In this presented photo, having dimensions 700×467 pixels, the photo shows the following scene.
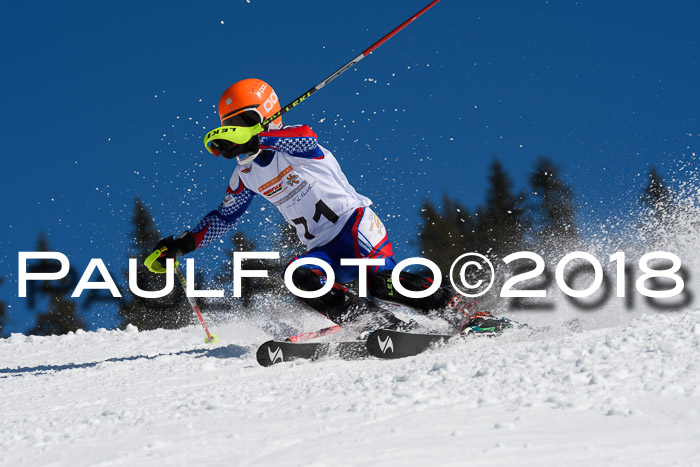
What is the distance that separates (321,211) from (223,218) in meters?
1.05

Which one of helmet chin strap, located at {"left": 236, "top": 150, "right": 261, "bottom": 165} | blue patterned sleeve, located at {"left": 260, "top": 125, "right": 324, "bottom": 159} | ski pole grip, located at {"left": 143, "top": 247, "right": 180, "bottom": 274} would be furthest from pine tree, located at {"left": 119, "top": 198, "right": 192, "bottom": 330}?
blue patterned sleeve, located at {"left": 260, "top": 125, "right": 324, "bottom": 159}

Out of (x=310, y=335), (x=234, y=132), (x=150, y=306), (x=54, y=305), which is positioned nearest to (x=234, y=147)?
(x=234, y=132)

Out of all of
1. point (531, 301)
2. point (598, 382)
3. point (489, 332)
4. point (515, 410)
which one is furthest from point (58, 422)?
point (531, 301)

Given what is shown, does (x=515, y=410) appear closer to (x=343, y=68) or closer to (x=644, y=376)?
(x=644, y=376)

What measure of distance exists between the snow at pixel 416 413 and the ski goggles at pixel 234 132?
1572mm

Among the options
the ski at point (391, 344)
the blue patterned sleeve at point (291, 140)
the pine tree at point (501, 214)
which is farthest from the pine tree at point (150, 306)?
the ski at point (391, 344)

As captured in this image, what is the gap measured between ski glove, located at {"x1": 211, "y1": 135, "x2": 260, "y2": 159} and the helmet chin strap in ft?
0.29

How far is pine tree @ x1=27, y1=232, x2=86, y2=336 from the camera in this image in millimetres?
25672

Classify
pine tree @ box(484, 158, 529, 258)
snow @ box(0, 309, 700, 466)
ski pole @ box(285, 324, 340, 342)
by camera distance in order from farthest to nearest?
pine tree @ box(484, 158, 529, 258) < ski pole @ box(285, 324, 340, 342) < snow @ box(0, 309, 700, 466)

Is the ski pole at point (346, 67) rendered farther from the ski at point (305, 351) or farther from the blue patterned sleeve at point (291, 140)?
the ski at point (305, 351)

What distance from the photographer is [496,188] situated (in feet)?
82.2

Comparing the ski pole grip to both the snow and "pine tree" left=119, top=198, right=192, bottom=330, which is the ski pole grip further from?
"pine tree" left=119, top=198, right=192, bottom=330

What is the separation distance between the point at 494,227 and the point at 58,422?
73.3ft

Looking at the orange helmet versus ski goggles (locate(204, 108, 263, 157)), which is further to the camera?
the orange helmet
